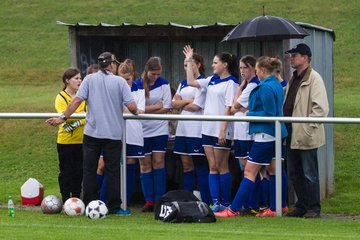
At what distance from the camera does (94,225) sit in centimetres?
1117

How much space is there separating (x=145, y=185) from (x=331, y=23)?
23217 millimetres

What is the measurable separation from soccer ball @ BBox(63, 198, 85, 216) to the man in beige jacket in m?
2.33

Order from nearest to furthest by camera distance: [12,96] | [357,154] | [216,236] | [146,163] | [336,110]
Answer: [216,236] → [146,163] → [357,154] → [336,110] → [12,96]

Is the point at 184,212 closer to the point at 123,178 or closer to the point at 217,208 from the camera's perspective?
the point at 217,208

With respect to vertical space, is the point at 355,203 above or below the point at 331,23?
below

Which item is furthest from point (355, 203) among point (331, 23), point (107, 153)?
point (331, 23)

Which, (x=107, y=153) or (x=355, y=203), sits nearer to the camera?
(x=107, y=153)

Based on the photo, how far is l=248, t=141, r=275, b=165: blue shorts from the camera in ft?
39.4

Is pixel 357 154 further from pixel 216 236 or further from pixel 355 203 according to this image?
pixel 216 236

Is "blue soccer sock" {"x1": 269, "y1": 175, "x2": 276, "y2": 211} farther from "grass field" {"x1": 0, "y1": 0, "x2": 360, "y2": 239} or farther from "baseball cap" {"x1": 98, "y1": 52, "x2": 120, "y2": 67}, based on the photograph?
"baseball cap" {"x1": 98, "y1": 52, "x2": 120, "y2": 67}

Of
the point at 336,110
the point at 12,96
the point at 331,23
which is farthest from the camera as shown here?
the point at 331,23

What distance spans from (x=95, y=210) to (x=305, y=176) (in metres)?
2.36

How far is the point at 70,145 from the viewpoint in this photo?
42.8 feet

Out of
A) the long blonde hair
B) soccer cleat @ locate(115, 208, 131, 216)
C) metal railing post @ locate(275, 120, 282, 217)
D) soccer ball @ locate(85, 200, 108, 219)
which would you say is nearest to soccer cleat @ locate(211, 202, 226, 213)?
metal railing post @ locate(275, 120, 282, 217)
